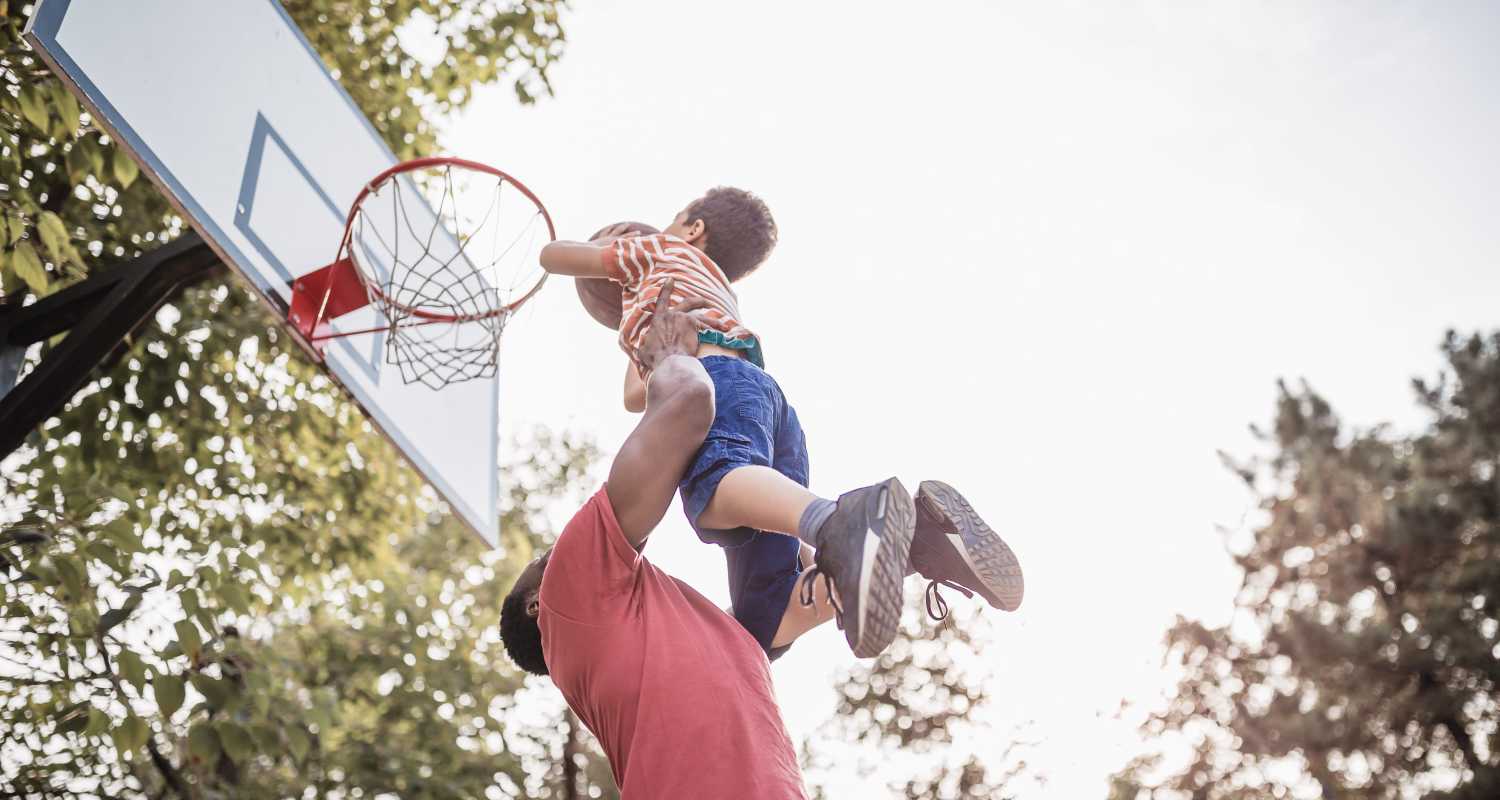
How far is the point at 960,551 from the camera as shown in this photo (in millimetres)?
2732

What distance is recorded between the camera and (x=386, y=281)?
4.71m

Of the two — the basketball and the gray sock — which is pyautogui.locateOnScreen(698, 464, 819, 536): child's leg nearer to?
the gray sock

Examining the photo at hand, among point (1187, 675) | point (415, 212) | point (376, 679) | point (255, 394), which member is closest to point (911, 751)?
point (1187, 675)

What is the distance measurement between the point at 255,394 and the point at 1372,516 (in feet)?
53.2

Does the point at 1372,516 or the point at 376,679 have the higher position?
the point at 1372,516

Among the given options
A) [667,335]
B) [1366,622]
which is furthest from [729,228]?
[1366,622]

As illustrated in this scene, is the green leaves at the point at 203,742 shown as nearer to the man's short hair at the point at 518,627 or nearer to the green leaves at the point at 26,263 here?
the man's short hair at the point at 518,627

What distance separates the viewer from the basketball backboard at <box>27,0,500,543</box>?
3598 mm

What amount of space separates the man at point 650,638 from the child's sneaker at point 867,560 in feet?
1.01

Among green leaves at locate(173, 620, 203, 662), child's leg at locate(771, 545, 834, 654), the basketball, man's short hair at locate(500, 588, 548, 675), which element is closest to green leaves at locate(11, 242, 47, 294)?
green leaves at locate(173, 620, 203, 662)

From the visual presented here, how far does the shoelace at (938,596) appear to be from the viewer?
2844mm

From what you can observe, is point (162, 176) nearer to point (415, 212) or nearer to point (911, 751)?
point (415, 212)

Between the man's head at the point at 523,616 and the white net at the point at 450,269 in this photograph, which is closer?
the man's head at the point at 523,616

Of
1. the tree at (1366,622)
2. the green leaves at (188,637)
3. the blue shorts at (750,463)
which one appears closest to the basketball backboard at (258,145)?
the green leaves at (188,637)
